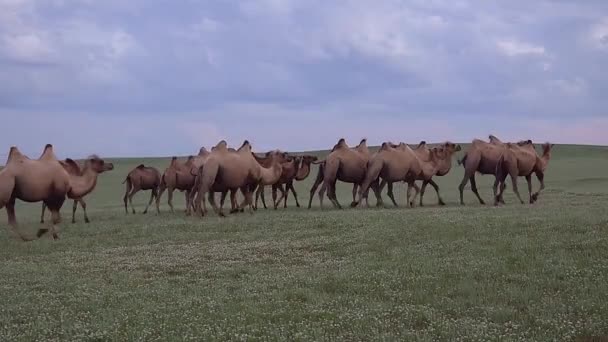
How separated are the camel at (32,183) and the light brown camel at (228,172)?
5.08m

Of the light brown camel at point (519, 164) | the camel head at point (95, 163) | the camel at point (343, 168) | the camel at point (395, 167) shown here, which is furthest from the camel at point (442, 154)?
the camel head at point (95, 163)

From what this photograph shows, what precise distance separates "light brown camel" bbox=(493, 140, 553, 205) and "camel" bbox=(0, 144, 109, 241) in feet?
A: 43.4

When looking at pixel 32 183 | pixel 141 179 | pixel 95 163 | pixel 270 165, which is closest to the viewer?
pixel 32 183

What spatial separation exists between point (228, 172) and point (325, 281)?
1312cm

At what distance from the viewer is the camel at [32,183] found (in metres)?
18.3

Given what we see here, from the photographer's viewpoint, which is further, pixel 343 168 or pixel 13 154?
pixel 343 168

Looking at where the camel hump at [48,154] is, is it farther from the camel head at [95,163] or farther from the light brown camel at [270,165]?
the light brown camel at [270,165]

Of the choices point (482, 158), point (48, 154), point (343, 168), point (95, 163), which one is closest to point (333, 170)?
point (343, 168)

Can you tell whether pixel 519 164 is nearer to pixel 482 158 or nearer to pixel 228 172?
pixel 482 158

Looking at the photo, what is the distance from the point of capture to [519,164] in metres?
25.0

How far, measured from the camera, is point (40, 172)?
736 inches

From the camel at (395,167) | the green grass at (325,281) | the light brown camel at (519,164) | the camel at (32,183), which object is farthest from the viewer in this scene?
the camel at (395,167)

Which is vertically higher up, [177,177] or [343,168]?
[343,168]

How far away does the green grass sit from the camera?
878cm
